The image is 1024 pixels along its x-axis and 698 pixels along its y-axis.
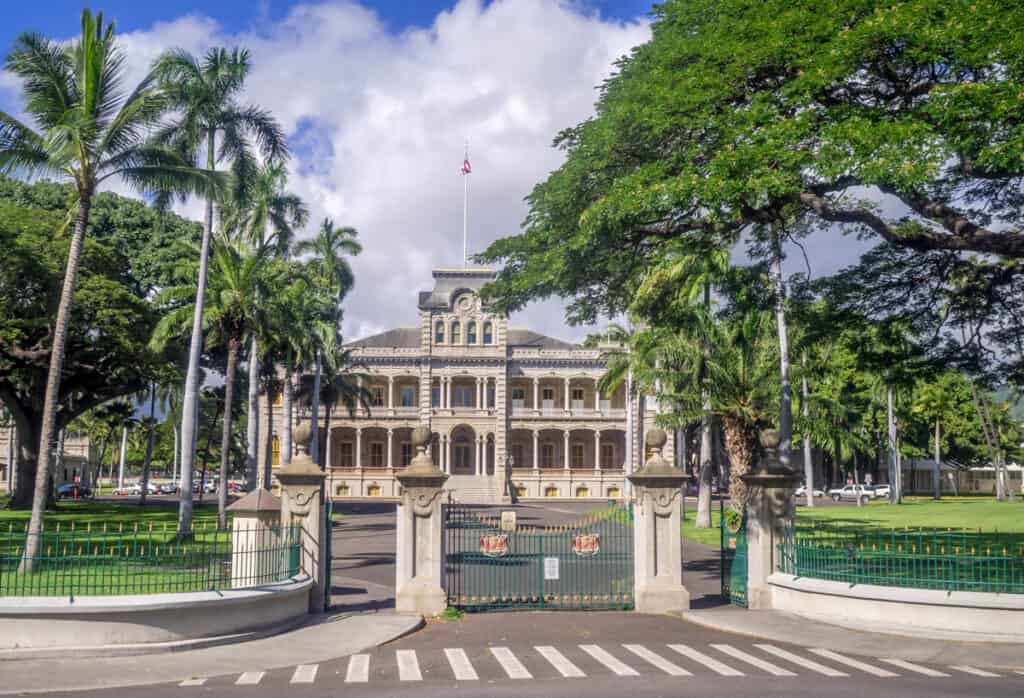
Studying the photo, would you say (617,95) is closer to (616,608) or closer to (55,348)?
(616,608)

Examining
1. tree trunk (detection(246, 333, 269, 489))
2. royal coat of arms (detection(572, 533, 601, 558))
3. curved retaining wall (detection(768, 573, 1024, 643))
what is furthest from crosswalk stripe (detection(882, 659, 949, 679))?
tree trunk (detection(246, 333, 269, 489))

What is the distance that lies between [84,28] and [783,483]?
15.2 metres

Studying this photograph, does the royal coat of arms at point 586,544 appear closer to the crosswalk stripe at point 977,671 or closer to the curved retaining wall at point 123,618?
the curved retaining wall at point 123,618

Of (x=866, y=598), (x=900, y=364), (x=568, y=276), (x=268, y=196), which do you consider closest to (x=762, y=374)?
(x=900, y=364)

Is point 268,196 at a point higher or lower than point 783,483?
higher

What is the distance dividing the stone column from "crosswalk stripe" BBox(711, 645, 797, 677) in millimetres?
6267

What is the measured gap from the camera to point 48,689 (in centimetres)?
1005

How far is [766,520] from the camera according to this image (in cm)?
1565

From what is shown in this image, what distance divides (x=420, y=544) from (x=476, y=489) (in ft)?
161

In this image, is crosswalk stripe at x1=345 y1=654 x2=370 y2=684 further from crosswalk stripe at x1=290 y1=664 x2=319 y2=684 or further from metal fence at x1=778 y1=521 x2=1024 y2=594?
metal fence at x1=778 y1=521 x2=1024 y2=594

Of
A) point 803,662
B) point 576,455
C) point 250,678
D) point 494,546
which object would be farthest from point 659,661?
point 576,455

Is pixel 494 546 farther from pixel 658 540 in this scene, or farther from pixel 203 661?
pixel 203 661

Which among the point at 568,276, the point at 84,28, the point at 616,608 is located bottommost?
the point at 616,608

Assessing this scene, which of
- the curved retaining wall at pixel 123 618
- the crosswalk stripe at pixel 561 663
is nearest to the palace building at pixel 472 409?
the curved retaining wall at pixel 123 618
